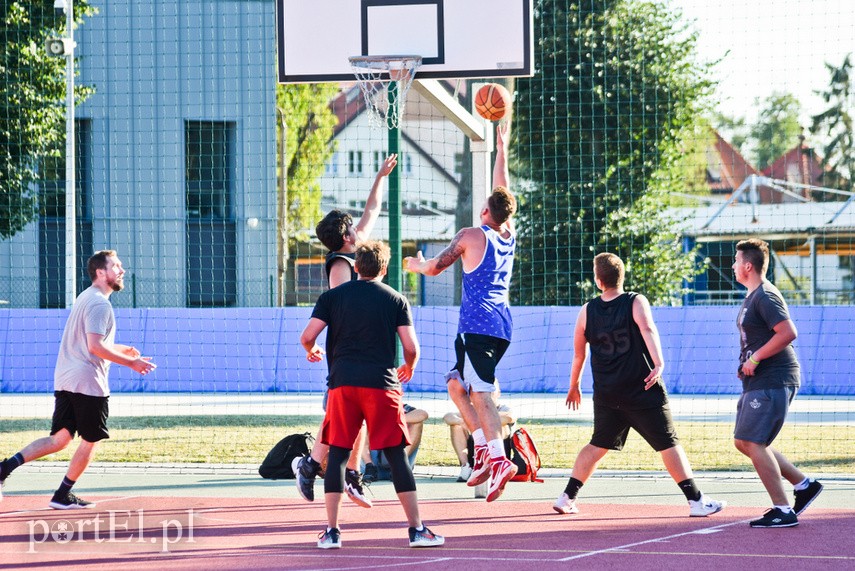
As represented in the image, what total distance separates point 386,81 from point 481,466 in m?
4.35

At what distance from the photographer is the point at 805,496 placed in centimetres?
877

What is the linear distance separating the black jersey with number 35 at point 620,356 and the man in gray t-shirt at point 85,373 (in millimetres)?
3459

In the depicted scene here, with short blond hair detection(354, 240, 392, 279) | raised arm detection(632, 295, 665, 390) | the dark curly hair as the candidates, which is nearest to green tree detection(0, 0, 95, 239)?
the dark curly hair

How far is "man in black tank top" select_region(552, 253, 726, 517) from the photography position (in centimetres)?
871

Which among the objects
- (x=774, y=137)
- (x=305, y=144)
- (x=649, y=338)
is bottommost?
(x=649, y=338)

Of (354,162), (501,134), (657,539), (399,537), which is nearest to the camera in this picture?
(657,539)

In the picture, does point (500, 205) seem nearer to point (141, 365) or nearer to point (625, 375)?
point (625, 375)

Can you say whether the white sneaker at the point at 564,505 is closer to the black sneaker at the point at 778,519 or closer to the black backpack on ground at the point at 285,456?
the black sneaker at the point at 778,519

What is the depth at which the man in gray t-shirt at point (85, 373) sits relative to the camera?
30.0 ft

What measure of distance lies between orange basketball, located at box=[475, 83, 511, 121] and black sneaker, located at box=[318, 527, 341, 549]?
4240 millimetres

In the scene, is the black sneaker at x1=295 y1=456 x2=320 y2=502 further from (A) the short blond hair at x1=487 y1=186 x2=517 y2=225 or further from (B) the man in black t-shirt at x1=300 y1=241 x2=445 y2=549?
(A) the short blond hair at x1=487 y1=186 x2=517 y2=225

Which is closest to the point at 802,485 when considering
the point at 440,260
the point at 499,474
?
the point at 499,474

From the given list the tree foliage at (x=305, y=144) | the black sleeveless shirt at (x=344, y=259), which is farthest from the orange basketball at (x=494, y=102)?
the tree foliage at (x=305, y=144)

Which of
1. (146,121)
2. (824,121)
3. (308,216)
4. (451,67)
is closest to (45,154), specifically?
(146,121)
